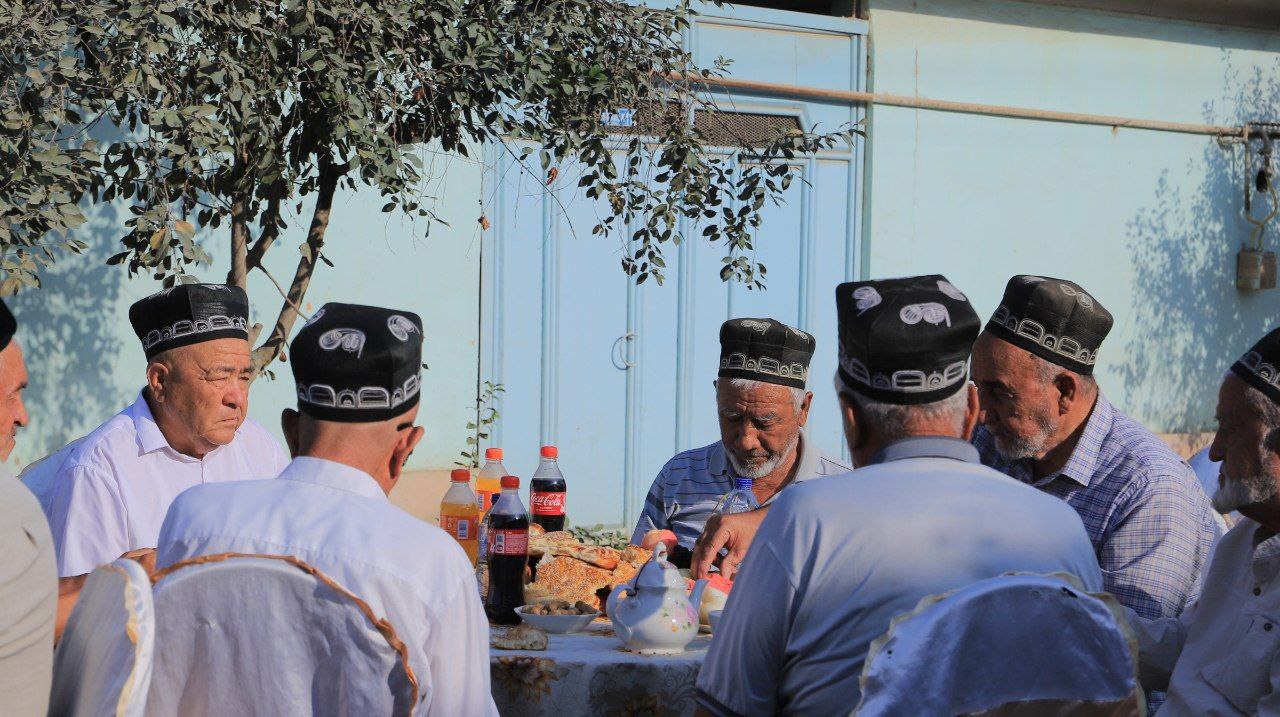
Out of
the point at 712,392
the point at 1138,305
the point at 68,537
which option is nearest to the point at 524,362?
the point at 712,392

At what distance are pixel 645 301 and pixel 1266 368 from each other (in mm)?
5838

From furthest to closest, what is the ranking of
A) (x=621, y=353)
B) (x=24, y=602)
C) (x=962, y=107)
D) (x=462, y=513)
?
1. (x=962, y=107)
2. (x=621, y=353)
3. (x=462, y=513)
4. (x=24, y=602)

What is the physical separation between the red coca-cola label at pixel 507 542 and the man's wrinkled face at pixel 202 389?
1.04 metres

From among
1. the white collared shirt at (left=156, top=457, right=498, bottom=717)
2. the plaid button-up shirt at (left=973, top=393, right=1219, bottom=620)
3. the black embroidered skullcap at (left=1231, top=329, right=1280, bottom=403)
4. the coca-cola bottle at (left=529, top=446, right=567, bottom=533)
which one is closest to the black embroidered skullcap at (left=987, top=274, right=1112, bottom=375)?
the plaid button-up shirt at (left=973, top=393, right=1219, bottom=620)

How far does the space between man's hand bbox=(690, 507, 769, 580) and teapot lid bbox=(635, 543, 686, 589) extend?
0.48m

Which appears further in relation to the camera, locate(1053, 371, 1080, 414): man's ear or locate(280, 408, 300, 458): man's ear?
locate(1053, 371, 1080, 414): man's ear

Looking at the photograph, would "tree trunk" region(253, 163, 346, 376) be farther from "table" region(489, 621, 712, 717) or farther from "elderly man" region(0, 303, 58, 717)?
"elderly man" region(0, 303, 58, 717)

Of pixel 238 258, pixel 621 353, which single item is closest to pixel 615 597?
pixel 238 258

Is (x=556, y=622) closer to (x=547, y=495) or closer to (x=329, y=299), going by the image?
(x=547, y=495)

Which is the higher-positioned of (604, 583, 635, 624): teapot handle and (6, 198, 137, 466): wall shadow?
(6, 198, 137, 466): wall shadow

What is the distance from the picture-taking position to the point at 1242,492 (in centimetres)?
275

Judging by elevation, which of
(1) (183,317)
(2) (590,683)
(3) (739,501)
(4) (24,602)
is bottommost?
(2) (590,683)

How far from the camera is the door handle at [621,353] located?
8.33 meters

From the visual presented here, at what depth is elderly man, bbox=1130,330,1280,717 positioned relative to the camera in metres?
2.67
